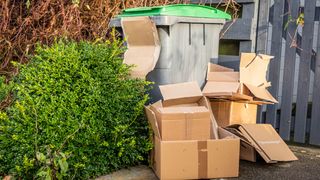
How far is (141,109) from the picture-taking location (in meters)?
3.24

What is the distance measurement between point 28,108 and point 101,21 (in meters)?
1.98

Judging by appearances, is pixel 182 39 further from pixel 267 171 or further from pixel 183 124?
pixel 267 171

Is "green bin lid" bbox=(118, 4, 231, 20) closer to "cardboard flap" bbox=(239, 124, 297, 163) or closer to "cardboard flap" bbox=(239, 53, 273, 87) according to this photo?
"cardboard flap" bbox=(239, 53, 273, 87)

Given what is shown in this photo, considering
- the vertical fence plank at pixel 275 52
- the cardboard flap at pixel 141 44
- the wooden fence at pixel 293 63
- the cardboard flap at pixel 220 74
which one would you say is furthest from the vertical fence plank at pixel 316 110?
the cardboard flap at pixel 141 44

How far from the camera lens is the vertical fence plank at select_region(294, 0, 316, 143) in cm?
391

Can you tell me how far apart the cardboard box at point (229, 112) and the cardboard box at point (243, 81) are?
0.42 ft

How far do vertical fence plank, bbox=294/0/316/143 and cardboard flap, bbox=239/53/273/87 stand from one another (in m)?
0.44

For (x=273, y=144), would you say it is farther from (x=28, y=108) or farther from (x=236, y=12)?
(x=28, y=108)

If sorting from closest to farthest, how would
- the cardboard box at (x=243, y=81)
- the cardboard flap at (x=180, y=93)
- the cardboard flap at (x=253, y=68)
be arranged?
the cardboard flap at (x=180, y=93) → the cardboard box at (x=243, y=81) → the cardboard flap at (x=253, y=68)

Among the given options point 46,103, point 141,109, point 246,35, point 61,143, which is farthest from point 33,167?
point 246,35

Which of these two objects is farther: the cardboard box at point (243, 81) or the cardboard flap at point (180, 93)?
the cardboard box at point (243, 81)

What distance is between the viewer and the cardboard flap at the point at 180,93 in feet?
10.7

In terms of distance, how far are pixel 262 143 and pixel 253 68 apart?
0.73 meters

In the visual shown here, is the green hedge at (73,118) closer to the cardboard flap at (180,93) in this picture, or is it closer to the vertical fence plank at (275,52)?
the cardboard flap at (180,93)
